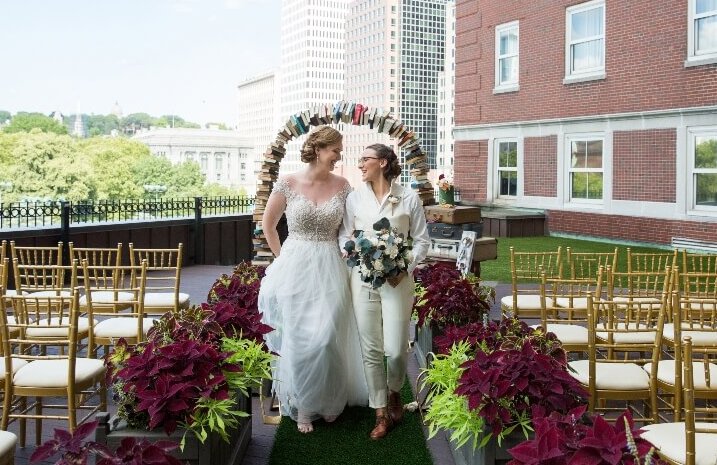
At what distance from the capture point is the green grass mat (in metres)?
4.85

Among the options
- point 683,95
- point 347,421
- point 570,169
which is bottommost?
point 347,421

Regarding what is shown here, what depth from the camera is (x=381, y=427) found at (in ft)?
17.2

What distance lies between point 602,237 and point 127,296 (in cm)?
1419

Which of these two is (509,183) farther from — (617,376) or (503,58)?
(617,376)

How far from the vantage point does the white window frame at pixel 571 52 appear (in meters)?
18.9

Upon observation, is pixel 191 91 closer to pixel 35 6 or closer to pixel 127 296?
pixel 35 6

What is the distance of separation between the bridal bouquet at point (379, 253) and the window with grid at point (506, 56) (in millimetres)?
17678

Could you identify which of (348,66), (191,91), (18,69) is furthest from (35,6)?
(348,66)

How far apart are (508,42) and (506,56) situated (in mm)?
441

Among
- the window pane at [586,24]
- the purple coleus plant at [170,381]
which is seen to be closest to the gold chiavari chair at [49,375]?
the purple coleus plant at [170,381]

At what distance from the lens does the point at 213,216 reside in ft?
55.7

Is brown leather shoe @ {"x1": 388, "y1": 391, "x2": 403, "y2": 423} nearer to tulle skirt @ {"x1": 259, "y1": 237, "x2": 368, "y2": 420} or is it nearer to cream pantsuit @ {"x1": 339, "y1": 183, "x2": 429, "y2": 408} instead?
cream pantsuit @ {"x1": 339, "y1": 183, "x2": 429, "y2": 408}

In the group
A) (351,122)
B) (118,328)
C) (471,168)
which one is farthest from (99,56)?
(118,328)

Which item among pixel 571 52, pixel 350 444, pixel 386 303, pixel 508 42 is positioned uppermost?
pixel 508 42
